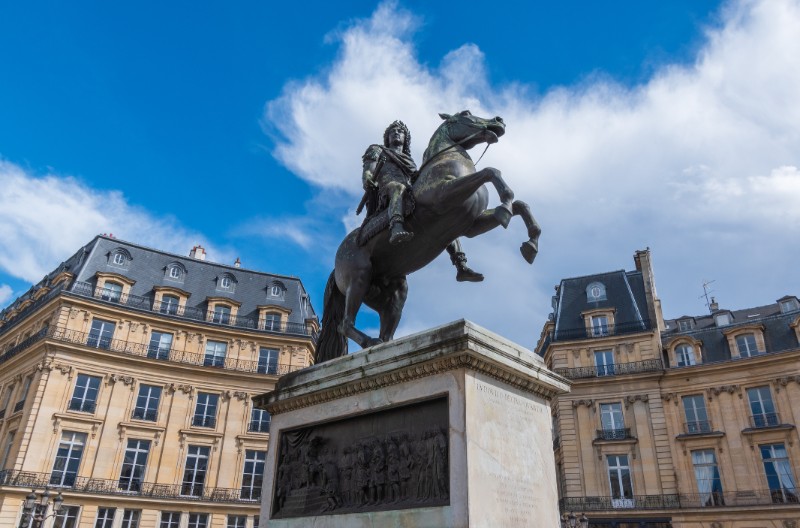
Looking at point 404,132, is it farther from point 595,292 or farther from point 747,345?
point 595,292

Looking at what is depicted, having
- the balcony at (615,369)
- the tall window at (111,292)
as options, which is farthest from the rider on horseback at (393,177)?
the tall window at (111,292)

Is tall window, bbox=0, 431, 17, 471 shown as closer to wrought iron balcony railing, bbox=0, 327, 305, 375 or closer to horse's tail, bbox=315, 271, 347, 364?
wrought iron balcony railing, bbox=0, 327, 305, 375

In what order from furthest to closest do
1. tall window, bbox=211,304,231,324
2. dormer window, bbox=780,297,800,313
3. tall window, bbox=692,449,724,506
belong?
tall window, bbox=211,304,231,324 < dormer window, bbox=780,297,800,313 < tall window, bbox=692,449,724,506

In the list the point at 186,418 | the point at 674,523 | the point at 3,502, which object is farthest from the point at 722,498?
the point at 3,502

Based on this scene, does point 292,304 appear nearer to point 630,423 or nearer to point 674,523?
point 630,423

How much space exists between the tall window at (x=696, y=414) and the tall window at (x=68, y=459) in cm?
3780

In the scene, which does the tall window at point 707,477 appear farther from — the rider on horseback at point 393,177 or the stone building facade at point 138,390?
the rider on horseback at point 393,177

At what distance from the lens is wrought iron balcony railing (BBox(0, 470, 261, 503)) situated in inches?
1372

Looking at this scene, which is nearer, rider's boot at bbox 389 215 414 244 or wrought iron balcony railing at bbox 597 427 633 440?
rider's boot at bbox 389 215 414 244

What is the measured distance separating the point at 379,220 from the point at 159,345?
3920 centimetres

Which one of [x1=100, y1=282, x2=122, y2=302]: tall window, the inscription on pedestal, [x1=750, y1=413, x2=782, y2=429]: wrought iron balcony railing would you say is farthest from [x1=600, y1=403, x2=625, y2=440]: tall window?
the inscription on pedestal

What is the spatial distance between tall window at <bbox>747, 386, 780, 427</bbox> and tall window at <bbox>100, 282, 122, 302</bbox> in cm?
4200

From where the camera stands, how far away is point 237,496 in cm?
3909

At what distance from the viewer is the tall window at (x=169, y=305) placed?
43162mm
